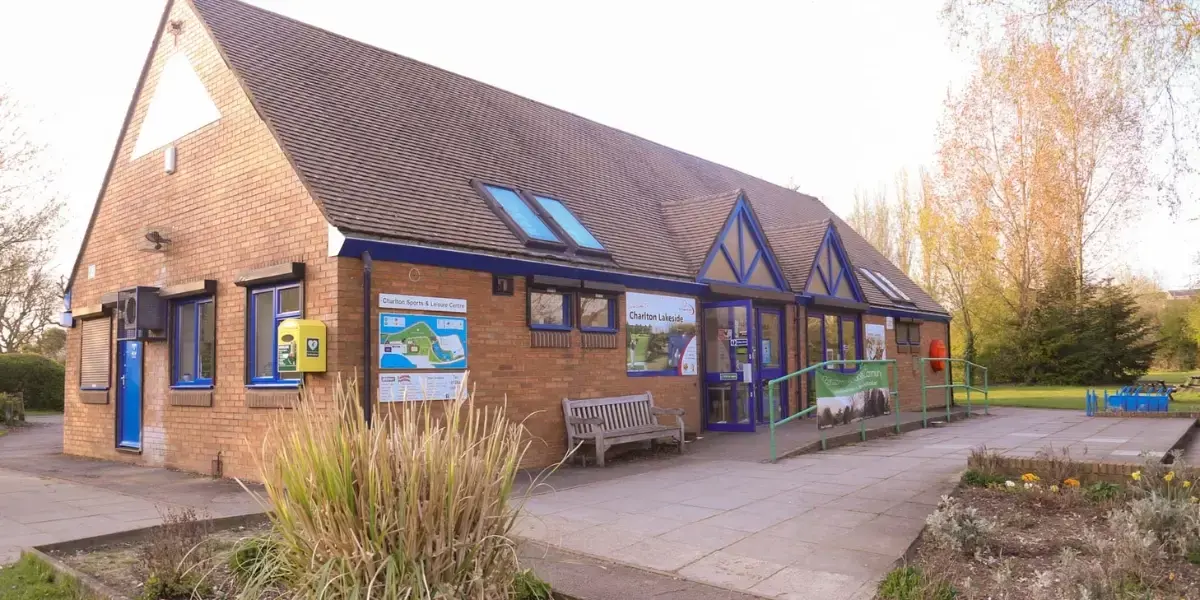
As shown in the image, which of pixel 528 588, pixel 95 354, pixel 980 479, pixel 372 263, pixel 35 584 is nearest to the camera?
pixel 528 588

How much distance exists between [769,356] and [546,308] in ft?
20.2

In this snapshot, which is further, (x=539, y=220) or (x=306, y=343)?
(x=539, y=220)

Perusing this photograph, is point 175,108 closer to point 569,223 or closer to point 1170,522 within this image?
point 569,223

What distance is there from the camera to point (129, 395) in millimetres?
12609

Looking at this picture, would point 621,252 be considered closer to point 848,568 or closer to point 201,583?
point 848,568

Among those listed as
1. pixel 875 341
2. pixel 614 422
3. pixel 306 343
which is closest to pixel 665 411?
pixel 614 422

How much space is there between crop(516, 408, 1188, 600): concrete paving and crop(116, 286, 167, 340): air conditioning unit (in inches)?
253

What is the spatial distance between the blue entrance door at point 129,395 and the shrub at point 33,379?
1914 cm

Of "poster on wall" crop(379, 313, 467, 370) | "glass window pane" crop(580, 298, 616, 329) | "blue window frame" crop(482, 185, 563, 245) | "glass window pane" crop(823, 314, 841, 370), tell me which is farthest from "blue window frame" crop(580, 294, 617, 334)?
"glass window pane" crop(823, 314, 841, 370)

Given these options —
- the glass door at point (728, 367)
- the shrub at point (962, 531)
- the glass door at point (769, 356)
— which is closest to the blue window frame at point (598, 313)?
the glass door at point (728, 367)

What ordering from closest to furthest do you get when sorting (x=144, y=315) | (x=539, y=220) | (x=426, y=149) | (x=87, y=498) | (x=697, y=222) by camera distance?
(x=87, y=498) → (x=144, y=315) → (x=539, y=220) → (x=426, y=149) → (x=697, y=222)

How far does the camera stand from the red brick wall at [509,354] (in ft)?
30.6

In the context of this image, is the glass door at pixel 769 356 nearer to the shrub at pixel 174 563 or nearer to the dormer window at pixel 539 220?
the dormer window at pixel 539 220

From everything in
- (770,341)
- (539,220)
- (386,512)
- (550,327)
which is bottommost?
(386,512)
